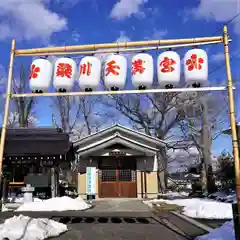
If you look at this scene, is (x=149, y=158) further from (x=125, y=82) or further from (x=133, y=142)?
(x=125, y=82)

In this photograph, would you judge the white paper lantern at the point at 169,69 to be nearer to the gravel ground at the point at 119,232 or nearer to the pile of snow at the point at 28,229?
the gravel ground at the point at 119,232

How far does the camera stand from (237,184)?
730 cm

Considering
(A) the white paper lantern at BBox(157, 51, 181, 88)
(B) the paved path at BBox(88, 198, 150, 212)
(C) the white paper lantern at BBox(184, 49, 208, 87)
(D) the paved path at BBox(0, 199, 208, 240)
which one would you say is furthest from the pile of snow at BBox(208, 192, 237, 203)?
(A) the white paper lantern at BBox(157, 51, 181, 88)

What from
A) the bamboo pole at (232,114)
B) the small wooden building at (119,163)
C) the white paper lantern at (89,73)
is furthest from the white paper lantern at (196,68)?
the small wooden building at (119,163)

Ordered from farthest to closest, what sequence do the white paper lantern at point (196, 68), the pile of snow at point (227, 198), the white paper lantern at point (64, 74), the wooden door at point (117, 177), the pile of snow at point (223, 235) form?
the wooden door at point (117, 177)
the pile of snow at point (227, 198)
the white paper lantern at point (64, 74)
the white paper lantern at point (196, 68)
the pile of snow at point (223, 235)

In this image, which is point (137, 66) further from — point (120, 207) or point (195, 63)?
point (120, 207)

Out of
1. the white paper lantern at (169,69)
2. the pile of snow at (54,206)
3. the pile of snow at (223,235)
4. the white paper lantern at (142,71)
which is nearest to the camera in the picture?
the pile of snow at (223,235)

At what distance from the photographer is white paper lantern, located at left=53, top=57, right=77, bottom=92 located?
954 centimetres

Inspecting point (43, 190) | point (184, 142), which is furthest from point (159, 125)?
point (43, 190)

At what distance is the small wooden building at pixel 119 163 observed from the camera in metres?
23.8

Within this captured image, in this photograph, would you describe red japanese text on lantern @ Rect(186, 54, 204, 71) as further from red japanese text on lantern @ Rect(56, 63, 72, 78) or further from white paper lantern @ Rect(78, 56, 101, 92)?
red japanese text on lantern @ Rect(56, 63, 72, 78)

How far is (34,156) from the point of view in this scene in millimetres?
→ 19312

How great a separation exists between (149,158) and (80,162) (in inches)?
213

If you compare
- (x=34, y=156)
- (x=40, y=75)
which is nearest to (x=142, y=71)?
(x=40, y=75)
